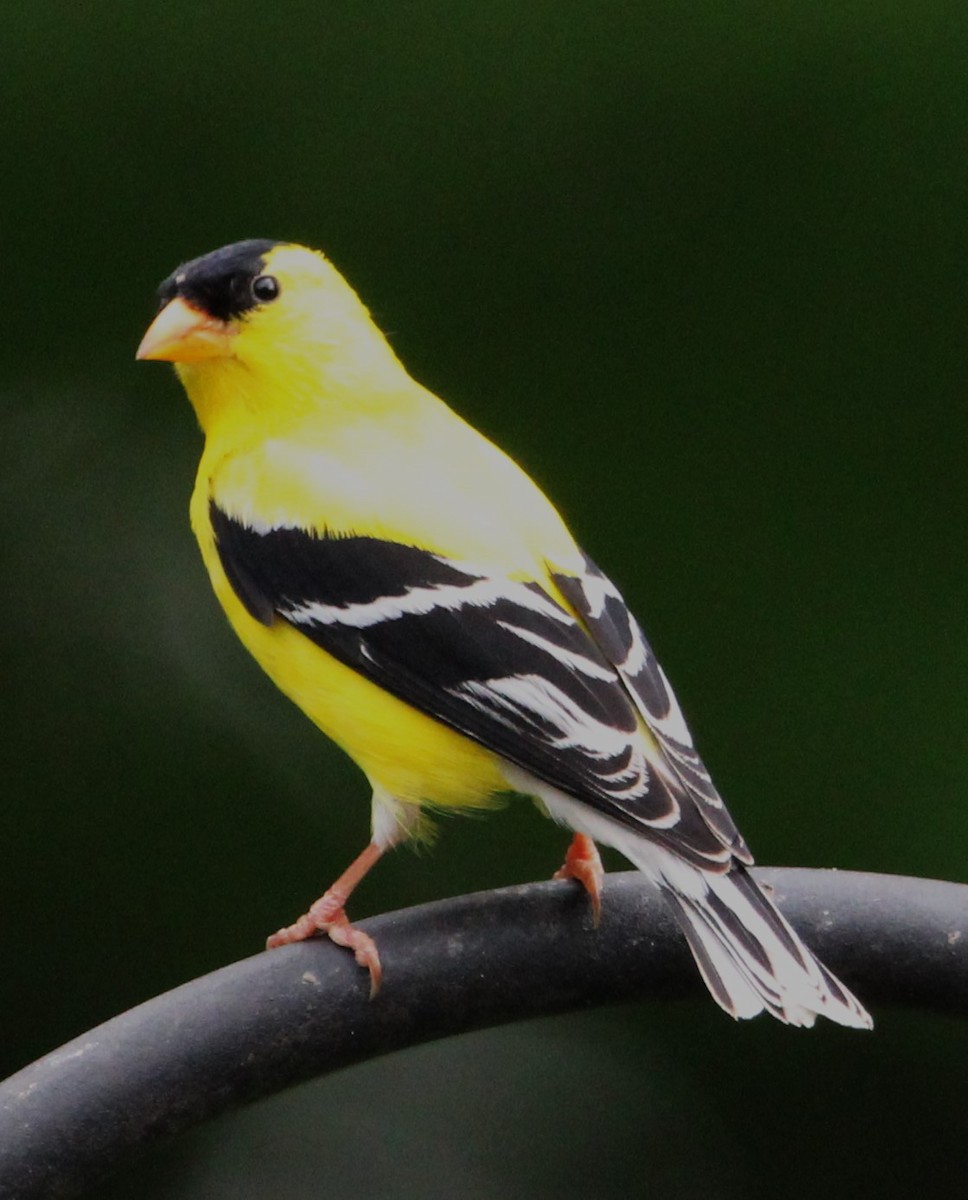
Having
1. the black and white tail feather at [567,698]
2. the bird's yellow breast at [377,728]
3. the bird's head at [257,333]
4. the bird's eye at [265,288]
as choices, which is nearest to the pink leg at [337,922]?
the bird's yellow breast at [377,728]

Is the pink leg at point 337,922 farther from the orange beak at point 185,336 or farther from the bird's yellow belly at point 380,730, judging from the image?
the orange beak at point 185,336

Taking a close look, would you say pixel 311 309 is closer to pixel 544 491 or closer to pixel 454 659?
pixel 544 491

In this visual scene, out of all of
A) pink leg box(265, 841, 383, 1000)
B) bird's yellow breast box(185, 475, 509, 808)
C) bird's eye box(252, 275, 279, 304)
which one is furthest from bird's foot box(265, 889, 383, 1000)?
bird's eye box(252, 275, 279, 304)

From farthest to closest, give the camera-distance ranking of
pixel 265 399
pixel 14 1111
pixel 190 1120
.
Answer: pixel 265 399 < pixel 190 1120 < pixel 14 1111

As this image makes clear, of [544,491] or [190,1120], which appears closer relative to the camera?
[190,1120]

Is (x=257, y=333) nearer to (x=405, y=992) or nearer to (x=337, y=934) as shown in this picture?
(x=337, y=934)

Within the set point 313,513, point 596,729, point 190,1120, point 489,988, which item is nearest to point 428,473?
point 313,513

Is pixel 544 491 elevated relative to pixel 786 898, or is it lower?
elevated
